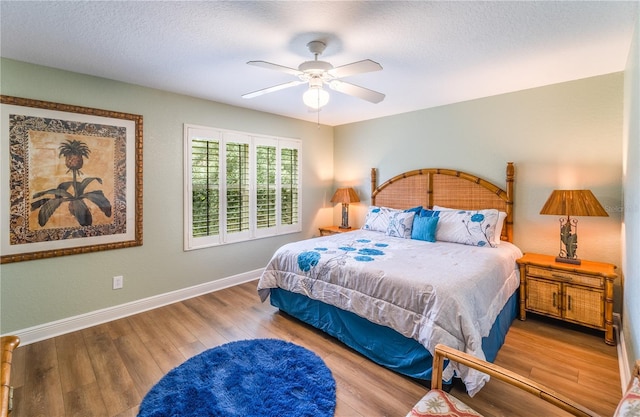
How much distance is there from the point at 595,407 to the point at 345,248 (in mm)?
2112

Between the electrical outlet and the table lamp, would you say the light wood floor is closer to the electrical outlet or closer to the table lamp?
the electrical outlet

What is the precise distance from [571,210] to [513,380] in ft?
7.46

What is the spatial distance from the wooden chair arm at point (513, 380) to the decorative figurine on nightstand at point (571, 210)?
2191mm

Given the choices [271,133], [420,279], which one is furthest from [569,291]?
[271,133]

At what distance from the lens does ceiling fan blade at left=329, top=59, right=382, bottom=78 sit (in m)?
2.00

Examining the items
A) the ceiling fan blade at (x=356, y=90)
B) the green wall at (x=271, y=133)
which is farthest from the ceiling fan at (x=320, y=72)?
the green wall at (x=271, y=133)

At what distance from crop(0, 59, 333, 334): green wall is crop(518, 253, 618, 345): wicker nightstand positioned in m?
3.21

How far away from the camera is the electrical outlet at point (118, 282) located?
3.16m

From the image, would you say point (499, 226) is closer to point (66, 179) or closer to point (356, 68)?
point (356, 68)

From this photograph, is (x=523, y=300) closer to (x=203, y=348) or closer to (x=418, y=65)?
(x=418, y=65)

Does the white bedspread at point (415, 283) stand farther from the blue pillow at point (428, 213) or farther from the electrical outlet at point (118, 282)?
the electrical outlet at point (118, 282)

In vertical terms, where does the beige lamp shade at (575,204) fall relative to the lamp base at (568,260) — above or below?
above

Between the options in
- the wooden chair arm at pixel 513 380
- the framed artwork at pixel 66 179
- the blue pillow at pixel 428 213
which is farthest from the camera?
the blue pillow at pixel 428 213

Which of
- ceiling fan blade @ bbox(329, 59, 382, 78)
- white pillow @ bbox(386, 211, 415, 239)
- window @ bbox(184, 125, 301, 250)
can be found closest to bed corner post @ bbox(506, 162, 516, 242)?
white pillow @ bbox(386, 211, 415, 239)
